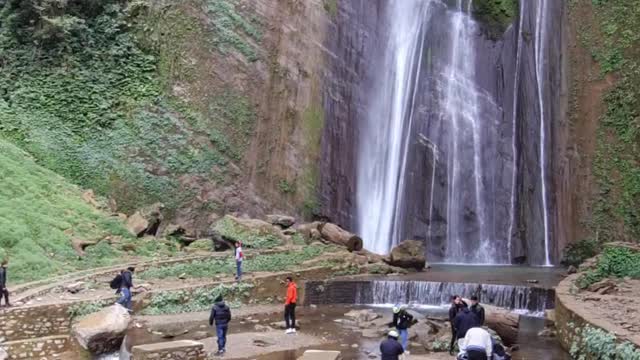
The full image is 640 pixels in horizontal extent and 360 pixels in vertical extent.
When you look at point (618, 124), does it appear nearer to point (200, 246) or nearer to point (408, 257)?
point (408, 257)

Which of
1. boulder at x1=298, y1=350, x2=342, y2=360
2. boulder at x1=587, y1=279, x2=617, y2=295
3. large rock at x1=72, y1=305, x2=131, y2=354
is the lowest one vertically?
large rock at x1=72, y1=305, x2=131, y2=354

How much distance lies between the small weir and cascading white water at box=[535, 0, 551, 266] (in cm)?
976

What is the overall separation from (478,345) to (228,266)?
13.1m

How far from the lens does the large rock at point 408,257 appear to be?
2381cm

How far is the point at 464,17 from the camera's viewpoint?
33250mm

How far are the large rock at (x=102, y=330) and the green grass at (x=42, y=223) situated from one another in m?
4.86

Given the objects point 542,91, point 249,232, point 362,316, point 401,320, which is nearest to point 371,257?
point 249,232

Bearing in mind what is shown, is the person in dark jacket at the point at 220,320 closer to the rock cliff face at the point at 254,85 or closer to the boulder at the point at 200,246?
the boulder at the point at 200,246

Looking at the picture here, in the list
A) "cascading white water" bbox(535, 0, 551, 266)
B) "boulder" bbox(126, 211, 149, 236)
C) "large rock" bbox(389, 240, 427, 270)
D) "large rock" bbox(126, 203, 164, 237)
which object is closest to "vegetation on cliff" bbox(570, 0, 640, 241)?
"cascading white water" bbox(535, 0, 551, 266)

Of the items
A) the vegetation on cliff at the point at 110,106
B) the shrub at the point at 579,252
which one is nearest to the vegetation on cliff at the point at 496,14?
the shrub at the point at 579,252

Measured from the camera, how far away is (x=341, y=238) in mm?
24484

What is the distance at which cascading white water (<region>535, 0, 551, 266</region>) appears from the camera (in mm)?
29055

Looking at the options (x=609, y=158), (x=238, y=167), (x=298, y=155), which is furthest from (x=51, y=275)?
(x=609, y=158)

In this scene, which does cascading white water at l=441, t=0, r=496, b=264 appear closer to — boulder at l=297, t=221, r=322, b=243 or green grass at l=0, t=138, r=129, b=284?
boulder at l=297, t=221, r=322, b=243
